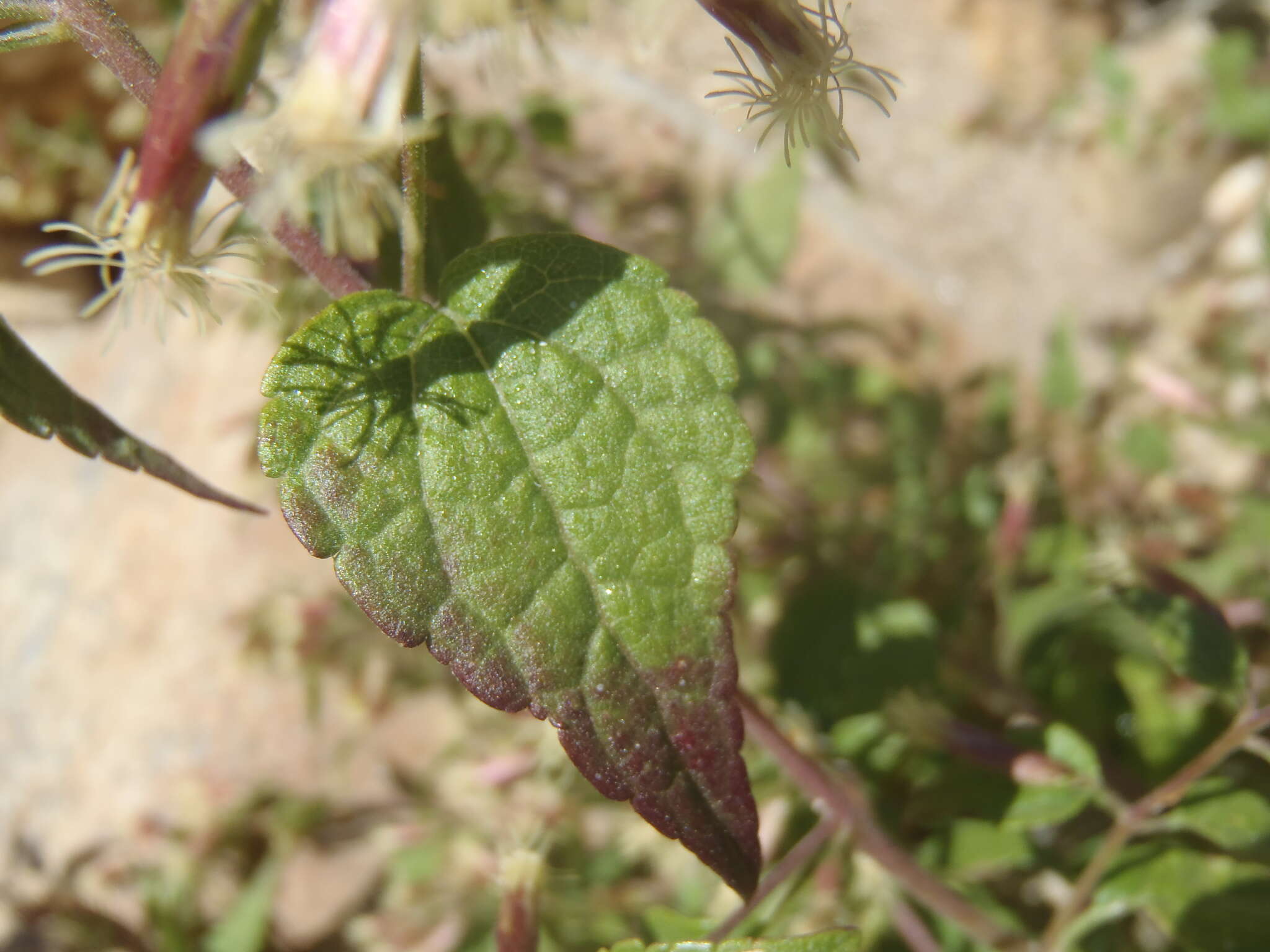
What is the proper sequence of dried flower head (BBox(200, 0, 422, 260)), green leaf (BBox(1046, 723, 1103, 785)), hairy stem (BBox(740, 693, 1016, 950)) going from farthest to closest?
green leaf (BBox(1046, 723, 1103, 785)) → hairy stem (BBox(740, 693, 1016, 950)) → dried flower head (BBox(200, 0, 422, 260))

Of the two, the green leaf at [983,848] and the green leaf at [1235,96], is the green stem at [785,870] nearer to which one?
the green leaf at [983,848]

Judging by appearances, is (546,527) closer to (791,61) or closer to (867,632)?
(791,61)

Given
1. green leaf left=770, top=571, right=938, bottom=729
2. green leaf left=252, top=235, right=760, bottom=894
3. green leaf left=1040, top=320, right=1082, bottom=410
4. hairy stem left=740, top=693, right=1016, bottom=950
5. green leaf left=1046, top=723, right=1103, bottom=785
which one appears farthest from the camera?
green leaf left=1040, top=320, right=1082, bottom=410

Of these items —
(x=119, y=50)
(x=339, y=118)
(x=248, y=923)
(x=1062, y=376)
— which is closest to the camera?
(x=339, y=118)

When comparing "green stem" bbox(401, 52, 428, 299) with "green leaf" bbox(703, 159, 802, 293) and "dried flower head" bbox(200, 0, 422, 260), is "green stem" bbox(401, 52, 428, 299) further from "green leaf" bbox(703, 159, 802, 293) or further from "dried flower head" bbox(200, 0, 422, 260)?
"green leaf" bbox(703, 159, 802, 293)

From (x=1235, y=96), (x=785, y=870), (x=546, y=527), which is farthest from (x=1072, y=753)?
(x=1235, y=96)

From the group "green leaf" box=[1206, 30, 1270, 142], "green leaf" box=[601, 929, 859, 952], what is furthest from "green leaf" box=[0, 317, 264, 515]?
"green leaf" box=[1206, 30, 1270, 142]

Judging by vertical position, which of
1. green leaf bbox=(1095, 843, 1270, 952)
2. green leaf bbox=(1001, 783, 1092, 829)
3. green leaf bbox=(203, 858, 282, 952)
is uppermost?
green leaf bbox=(1001, 783, 1092, 829)
